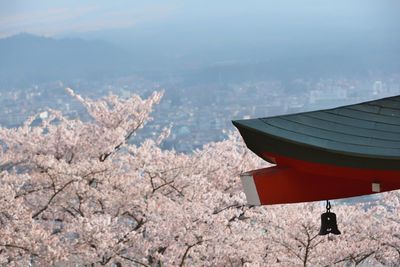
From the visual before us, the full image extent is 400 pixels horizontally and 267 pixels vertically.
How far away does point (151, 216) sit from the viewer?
787 cm

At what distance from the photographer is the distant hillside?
4625 centimetres

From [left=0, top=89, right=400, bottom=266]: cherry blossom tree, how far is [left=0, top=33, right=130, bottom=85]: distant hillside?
35769 mm

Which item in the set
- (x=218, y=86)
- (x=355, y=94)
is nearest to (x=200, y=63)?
(x=218, y=86)

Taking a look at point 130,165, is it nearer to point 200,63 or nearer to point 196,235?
point 196,235

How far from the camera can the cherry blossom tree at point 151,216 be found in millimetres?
7432

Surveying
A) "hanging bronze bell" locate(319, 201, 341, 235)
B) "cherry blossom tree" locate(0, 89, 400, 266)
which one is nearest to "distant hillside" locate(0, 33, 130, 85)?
"cherry blossom tree" locate(0, 89, 400, 266)

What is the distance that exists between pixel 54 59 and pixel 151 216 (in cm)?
4435

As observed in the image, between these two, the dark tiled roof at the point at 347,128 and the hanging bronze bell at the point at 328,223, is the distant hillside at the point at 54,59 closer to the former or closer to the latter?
the hanging bronze bell at the point at 328,223

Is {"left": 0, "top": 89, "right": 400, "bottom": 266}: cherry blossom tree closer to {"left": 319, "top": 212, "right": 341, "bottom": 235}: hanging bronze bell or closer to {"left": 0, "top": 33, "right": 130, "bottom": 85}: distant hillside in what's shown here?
{"left": 319, "top": 212, "right": 341, "bottom": 235}: hanging bronze bell

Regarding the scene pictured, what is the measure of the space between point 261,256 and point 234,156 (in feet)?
7.18

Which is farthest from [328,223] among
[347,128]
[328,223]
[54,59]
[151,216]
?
[54,59]

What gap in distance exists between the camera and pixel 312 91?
38688 mm

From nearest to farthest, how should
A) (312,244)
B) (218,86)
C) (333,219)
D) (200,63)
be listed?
(333,219), (312,244), (218,86), (200,63)

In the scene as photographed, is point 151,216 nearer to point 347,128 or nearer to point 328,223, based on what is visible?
point 328,223
